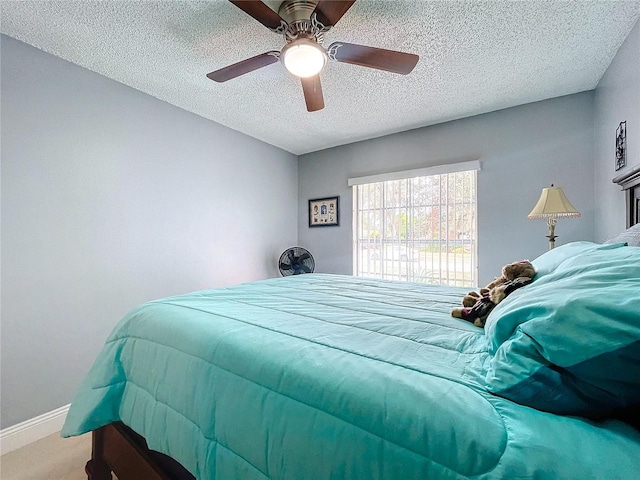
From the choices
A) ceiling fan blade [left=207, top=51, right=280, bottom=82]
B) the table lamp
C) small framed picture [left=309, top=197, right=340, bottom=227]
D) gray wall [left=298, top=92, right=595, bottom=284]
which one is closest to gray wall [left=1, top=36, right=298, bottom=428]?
ceiling fan blade [left=207, top=51, right=280, bottom=82]

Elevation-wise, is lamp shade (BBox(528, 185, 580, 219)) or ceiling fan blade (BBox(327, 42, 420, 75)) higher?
ceiling fan blade (BBox(327, 42, 420, 75))

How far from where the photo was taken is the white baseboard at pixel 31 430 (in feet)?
5.66

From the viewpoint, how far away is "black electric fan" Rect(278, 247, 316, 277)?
3.51 meters

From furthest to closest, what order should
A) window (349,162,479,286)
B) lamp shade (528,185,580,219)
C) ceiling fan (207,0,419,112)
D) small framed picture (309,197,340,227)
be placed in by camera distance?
small framed picture (309,197,340,227), window (349,162,479,286), lamp shade (528,185,580,219), ceiling fan (207,0,419,112)

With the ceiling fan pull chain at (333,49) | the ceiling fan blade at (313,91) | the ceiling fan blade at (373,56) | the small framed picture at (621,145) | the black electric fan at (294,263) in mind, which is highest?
the ceiling fan pull chain at (333,49)

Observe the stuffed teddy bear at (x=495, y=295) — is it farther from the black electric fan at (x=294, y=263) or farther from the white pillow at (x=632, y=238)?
the black electric fan at (x=294, y=263)

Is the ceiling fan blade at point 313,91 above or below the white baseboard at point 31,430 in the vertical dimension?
above

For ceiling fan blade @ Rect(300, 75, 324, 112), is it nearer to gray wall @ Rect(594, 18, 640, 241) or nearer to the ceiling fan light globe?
the ceiling fan light globe

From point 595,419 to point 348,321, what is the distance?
2.32 feet

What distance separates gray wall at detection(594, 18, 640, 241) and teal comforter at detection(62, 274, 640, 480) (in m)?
1.55

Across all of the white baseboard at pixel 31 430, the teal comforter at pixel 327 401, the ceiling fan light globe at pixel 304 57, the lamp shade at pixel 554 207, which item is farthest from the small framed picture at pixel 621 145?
the white baseboard at pixel 31 430

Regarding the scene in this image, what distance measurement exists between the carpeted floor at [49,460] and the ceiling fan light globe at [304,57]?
2.42 m

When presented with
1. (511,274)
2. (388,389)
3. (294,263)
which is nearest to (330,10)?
(511,274)

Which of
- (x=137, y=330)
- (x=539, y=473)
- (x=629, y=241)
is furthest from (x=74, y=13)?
(x=629, y=241)
